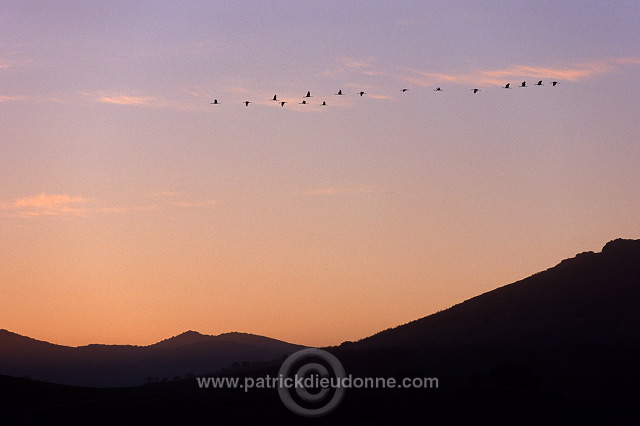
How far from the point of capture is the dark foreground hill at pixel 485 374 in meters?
76.6

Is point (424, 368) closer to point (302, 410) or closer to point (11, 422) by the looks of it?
point (302, 410)

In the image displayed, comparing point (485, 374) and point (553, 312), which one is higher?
point (553, 312)

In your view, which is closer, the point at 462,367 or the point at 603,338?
the point at 462,367

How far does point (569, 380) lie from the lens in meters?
96.1

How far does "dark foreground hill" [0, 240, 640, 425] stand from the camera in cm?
7662

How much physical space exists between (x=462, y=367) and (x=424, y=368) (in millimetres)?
4273

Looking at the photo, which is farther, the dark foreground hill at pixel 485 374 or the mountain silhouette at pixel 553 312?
the mountain silhouette at pixel 553 312

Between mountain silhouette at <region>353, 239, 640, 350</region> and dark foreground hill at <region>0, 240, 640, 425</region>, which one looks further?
mountain silhouette at <region>353, 239, 640, 350</region>

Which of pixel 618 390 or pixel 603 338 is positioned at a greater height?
pixel 603 338

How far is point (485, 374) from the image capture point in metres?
99.8

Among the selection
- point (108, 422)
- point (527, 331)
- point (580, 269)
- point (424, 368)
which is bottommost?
point (108, 422)

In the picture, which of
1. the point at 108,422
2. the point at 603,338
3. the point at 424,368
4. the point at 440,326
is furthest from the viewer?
the point at 440,326

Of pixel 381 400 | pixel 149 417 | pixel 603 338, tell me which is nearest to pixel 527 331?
pixel 603 338

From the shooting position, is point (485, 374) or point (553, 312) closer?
point (485, 374)
